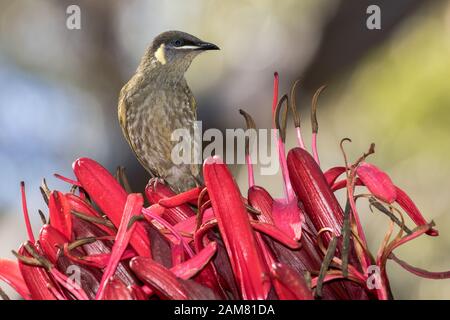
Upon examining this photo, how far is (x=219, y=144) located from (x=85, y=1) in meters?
0.96

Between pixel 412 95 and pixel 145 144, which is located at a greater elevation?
pixel 412 95

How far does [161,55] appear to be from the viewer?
268 centimetres

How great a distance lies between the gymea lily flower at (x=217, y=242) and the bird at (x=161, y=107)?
56.4 inches

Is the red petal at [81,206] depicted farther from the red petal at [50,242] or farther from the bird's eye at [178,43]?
the bird's eye at [178,43]

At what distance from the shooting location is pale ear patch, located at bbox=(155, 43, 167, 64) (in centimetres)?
266

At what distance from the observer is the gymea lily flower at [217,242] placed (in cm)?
94

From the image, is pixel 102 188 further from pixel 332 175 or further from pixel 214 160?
pixel 332 175

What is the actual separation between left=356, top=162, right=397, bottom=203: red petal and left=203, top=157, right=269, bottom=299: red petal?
0.19m

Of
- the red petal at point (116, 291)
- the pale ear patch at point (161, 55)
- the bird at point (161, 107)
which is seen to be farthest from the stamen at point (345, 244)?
the pale ear patch at point (161, 55)
